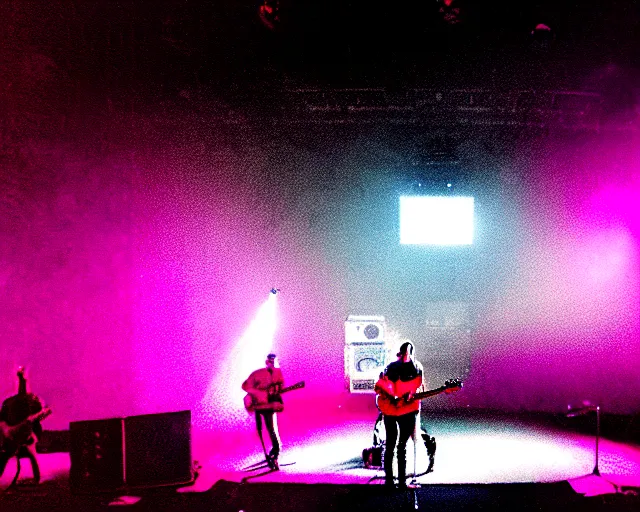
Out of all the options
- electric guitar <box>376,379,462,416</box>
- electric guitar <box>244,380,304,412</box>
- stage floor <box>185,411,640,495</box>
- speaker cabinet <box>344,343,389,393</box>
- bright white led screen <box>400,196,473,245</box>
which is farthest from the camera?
bright white led screen <box>400,196,473,245</box>

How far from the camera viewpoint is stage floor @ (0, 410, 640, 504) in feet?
16.6

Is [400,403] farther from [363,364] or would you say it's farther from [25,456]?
[25,456]

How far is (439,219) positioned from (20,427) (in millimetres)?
6594

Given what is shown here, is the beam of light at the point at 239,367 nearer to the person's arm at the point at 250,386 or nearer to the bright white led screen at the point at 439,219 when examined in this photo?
the person's arm at the point at 250,386

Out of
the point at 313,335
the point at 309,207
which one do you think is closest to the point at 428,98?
the point at 309,207

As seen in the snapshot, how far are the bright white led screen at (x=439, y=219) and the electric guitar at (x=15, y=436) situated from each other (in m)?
6.00

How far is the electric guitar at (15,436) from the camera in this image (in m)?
5.04

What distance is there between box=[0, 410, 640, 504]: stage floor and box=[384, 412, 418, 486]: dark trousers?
0.30m

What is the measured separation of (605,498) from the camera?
15.1 ft

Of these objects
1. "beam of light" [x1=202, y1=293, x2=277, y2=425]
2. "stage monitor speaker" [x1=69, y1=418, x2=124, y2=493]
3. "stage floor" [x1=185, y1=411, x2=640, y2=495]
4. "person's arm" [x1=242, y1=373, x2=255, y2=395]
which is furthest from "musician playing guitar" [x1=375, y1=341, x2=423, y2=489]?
"beam of light" [x1=202, y1=293, x2=277, y2=425]

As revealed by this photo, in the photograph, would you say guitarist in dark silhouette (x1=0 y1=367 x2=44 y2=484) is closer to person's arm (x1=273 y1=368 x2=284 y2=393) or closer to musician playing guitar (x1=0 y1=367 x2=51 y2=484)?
musician playing guitar (x1=0 y1=367 x2=51 y2=484)

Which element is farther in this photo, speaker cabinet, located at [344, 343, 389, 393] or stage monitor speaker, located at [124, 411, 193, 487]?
speaker cabinet, located at [344, 343, 389, 393]

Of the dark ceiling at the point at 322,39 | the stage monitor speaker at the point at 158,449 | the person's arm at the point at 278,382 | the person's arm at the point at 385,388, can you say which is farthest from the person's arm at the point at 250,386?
the dark ceiling at the point at 322,39

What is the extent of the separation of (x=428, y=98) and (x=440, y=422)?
4887 mm
